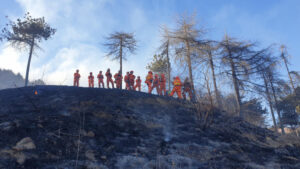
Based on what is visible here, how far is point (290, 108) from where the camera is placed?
1755cm

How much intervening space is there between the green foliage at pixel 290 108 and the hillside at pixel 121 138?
36.4ft

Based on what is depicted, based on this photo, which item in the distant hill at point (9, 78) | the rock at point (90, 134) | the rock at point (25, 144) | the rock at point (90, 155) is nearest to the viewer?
the rock at point (25, 144)

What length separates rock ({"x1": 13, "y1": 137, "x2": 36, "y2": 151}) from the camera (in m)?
4.19

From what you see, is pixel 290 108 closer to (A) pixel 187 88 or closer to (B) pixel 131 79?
(A) pixel 187 88

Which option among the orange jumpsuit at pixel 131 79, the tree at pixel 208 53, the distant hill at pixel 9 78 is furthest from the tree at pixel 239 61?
the distant hill at pixel 9 78

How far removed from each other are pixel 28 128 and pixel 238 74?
36.5 feet

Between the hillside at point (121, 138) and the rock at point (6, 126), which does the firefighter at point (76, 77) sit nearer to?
the hillside at point (121, 138)

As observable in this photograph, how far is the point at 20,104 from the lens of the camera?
23.5 ft

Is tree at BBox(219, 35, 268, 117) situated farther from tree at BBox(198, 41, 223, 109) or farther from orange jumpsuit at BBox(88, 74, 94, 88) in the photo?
orange jumpsuit at BBox(88, 74, 94, 88)

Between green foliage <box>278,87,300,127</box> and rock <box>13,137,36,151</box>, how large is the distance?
17636 millimetres

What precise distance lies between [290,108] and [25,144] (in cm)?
2077

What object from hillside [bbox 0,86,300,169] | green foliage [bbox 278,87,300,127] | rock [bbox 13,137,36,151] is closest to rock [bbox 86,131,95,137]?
hillside [bbox 0,86,300,169]

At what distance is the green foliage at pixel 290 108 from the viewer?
16.1 metres

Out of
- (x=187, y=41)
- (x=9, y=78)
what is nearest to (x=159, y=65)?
(x=187, y=41)
